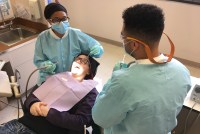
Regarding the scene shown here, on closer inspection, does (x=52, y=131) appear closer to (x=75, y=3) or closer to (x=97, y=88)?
(x=97, y=88)

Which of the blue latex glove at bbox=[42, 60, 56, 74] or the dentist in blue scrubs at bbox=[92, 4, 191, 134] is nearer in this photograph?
the dentist in blue scrubs at bbox=[92, 4, 191, 134]

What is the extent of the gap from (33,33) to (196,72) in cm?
226

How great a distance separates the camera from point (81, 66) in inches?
69.6

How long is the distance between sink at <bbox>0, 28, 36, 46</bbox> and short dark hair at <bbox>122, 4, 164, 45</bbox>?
77.4 inches

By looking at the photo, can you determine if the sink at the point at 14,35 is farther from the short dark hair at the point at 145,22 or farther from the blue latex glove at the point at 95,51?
the short dark hair at the point at 145,22

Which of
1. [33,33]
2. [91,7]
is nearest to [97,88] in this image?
[33,33]

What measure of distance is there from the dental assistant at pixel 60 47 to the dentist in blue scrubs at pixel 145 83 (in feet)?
2.75

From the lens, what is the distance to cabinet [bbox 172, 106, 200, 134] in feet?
5.43

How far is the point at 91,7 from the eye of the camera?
3.73 metres

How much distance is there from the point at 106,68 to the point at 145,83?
224 cm

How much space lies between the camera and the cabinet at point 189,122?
5.43 ft

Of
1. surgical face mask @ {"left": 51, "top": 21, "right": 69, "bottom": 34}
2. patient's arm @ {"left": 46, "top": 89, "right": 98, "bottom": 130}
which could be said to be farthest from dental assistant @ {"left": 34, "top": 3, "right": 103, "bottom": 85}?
patient's arm @ {"left": 46, "top": 89, "right": 98, "bottom": 130}

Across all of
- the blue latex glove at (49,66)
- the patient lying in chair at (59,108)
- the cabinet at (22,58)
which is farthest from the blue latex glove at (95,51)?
the cabinet at (22,58)

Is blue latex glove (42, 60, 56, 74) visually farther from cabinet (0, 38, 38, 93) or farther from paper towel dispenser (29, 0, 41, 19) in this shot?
paper towel dispenser (29, 0, 41, 19)
